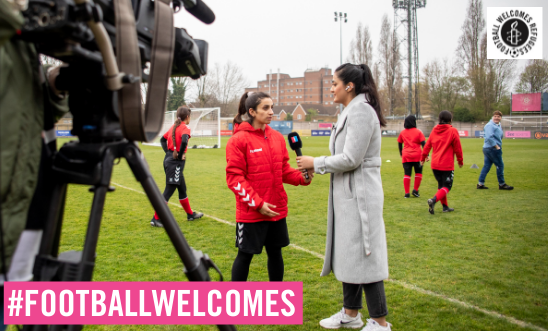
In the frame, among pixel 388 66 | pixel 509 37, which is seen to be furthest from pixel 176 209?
pixel 388 66

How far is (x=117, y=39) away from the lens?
132 cm

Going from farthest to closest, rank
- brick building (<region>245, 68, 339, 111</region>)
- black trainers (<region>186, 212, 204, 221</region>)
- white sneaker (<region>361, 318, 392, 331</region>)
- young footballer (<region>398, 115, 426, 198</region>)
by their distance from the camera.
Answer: brick building (<region>245, 68, 339, 111</region>)
young footballer (<region>398, 115, 426, 198</region>)
black trainers (<region>186, 212, 204, 221</region>)
white sneaker (<region>361, 318, 392, 331</region>)

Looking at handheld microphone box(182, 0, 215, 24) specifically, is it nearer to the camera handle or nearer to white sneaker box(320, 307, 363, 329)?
the camera handle

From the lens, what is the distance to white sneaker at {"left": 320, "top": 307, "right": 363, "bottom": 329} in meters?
3.09

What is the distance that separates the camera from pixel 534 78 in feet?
176

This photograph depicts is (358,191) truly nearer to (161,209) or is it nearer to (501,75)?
(161,209)

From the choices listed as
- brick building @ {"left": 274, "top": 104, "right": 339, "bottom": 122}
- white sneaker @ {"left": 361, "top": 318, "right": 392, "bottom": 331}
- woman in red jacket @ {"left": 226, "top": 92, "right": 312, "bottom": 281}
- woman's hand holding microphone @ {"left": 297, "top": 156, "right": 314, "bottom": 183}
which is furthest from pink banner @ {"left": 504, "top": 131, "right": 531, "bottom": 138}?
brick building @ {"left": 274, "top": 104, "right": 339, "bottom": 122}

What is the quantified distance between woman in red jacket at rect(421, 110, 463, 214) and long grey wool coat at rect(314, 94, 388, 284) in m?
4.98

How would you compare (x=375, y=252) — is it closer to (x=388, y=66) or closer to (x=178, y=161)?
(x=178, y=161)

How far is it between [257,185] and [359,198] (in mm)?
871

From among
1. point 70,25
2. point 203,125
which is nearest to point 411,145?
point 70,25

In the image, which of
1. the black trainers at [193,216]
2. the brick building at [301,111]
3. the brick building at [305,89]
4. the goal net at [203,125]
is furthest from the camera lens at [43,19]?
the brick building at [305,89]

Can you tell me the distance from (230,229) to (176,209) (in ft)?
6.73

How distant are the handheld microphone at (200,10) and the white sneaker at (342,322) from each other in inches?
93.0
